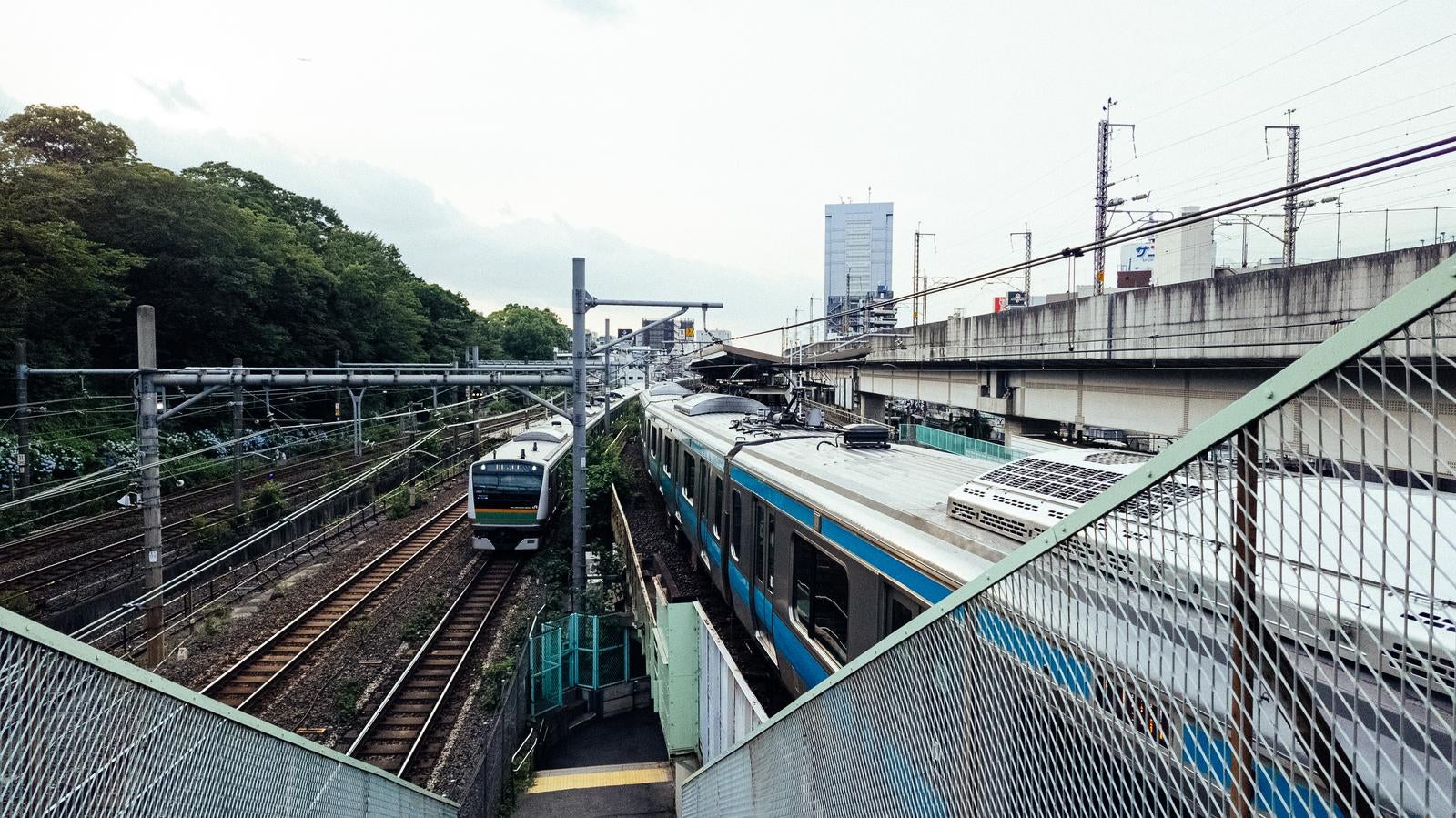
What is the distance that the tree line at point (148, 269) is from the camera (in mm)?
17438

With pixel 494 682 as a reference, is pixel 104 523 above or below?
above

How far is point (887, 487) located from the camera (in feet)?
19.2

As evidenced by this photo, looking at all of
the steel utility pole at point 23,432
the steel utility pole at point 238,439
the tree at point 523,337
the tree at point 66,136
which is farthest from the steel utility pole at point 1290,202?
the tree at point 523,337

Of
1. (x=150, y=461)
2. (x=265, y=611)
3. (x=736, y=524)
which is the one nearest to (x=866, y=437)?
(x=736, y=524)

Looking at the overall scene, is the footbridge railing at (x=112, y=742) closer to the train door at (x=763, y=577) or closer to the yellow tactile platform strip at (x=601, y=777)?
the train door at (x=763, y=577)

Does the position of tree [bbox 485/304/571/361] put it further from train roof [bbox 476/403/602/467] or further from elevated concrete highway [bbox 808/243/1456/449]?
elevated concrete highway [bbox 808/243/1456/449]

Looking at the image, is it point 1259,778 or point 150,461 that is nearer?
point 1259,778

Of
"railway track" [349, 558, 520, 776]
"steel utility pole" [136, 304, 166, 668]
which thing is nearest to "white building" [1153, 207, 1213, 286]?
"railway track" [349, 558, 520, 776]

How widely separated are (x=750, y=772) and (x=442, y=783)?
4.76 meters

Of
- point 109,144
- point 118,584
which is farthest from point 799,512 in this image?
point 109,144

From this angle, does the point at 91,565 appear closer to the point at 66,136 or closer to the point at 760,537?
the point at 760,537

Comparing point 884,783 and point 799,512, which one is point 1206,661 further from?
point 799,512

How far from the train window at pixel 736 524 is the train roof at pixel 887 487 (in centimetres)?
44

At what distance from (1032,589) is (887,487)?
3892mm
